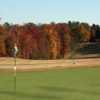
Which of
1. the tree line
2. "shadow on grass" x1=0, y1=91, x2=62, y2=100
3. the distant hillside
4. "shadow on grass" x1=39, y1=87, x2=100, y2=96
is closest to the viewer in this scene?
"shadow on grass" x1=0, y1=91, x2=62, y2=100

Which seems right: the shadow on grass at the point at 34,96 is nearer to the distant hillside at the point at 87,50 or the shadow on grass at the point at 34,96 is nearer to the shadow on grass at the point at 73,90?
the shadow on grass at the point at 73,90

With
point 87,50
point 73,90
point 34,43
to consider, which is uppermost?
point 34,43

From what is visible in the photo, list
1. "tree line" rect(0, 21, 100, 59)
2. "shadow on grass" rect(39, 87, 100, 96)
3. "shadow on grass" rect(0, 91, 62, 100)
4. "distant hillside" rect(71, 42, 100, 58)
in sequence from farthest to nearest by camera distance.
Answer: "distant hillside" rect(71, 42, 100, 58), "tree line" rect(0, 21, 100, 59), "shadow on grass" rect(39, 87, 100, 96), "shadow on grass" rect(0, 91, 62, 100)

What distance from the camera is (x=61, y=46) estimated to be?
172 feet

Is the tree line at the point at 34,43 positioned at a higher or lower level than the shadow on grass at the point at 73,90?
higher

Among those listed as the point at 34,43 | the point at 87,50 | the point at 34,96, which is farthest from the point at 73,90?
the point at 87,50

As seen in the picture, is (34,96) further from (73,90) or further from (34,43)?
(34,43)

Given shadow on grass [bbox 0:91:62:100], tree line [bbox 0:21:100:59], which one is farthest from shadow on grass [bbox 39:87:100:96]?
tree line [bbox 0:21:100:59]

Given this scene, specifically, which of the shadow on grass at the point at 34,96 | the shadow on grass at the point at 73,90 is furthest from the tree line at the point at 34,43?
the shadow on grass at the point at 34,96

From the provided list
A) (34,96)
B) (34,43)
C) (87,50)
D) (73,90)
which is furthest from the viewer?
(87,50)

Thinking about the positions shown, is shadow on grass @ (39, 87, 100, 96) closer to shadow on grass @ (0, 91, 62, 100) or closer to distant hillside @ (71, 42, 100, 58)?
shadow on grass @ (0, 91, 62, 100)

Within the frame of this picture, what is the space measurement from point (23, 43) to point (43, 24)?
1438 cm

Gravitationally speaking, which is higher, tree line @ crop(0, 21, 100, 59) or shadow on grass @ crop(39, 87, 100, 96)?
tree line @ crop(0, 21, 100, 59)

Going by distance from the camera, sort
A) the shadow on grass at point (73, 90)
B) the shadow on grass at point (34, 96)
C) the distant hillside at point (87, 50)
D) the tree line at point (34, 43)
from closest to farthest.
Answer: the shadow on grass at point (34, 96)
the shadow on grass at point (73, 90)
the tree line at point (34, 43)
the distant hillside at point (87, 50)
